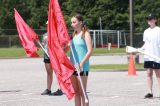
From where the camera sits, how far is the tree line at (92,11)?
258 feet

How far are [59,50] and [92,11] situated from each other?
7172 cm

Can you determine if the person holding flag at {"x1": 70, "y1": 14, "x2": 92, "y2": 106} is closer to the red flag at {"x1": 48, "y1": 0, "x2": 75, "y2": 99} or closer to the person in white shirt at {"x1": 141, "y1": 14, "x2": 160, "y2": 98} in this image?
the red flag at {"x1": 48, "y1": 0, "x2": 75, "y2": 99}

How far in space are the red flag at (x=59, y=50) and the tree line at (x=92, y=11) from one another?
220 ft

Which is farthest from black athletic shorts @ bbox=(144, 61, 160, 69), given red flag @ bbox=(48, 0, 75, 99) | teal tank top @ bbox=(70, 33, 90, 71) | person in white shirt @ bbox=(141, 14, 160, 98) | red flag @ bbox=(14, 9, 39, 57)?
red flag @ bbox=(48, 0, 75, 99)

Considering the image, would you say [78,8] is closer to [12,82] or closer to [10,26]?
[10,26]

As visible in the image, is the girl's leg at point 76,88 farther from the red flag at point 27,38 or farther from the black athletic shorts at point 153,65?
the black athletic shorts at point 153,65

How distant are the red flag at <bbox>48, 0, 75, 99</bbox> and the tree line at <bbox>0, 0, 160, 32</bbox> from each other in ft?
220

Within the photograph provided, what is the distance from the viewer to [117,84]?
1842 centimetres

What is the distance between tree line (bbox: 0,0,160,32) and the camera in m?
78.6

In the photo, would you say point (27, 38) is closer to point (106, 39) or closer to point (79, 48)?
point (79, 48)

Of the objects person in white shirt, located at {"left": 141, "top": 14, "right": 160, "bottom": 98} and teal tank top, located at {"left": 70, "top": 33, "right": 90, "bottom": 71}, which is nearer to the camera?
teal tank top, located at {"left": 70, "top": 33, "right": 90, "bottom": 71}

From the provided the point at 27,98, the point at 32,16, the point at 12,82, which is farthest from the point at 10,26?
the point at 27,98

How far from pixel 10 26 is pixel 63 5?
852 centimetres

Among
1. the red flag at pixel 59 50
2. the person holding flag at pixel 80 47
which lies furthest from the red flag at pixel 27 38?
the person holding flag at pixel 80 47
